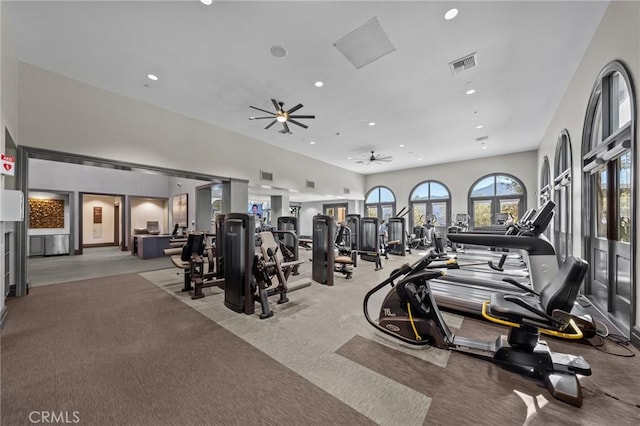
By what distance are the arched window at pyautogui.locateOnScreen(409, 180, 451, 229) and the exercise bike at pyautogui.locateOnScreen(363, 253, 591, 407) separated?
31.9ft

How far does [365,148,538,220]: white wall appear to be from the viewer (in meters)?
9.63

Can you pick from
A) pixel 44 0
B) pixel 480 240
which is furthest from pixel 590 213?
pixel 44 0

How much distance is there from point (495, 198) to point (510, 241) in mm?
9587

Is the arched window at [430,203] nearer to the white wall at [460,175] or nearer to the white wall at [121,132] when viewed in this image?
the white wall at [460,175]

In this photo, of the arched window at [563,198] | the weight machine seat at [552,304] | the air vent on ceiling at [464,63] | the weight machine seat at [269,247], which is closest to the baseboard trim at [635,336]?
the weight machine seat at [552,304]

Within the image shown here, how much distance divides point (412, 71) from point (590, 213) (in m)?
3.76

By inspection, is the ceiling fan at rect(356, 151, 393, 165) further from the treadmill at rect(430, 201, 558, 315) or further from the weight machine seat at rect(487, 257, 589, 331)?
the weight machine seat at rect(487, 257, 589, 331)

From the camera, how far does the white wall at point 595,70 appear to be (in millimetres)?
2561

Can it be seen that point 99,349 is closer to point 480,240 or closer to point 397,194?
point 480,240

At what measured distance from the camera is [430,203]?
12.1 meters

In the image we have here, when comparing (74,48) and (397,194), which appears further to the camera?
(397,194)

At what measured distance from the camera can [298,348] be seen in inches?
95.0

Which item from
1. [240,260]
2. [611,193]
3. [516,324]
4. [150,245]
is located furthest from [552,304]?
[150,245]

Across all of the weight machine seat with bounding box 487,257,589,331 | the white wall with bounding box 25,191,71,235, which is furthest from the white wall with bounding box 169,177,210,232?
the weight machine seat with bounding box 487,257,589,331
